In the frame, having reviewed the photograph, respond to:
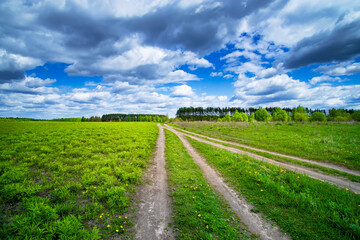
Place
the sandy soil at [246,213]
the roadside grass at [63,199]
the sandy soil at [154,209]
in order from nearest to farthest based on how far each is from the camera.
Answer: the roadside grass at [63,199], the sandy soil at [154,209], the sandy soil at [246,213]

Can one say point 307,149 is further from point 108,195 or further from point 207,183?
point 108,195

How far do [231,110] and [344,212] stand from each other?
152 meters

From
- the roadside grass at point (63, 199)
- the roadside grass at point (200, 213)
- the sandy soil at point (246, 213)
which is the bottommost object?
the sandy soil at point (246, 213)

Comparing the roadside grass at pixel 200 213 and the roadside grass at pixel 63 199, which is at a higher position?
the roadside grass at pixel 63 199

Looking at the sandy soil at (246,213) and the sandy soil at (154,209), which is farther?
the sandy soil at (246,213)

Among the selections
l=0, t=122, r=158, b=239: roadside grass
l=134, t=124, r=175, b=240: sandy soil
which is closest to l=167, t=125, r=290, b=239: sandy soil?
l=134, t=124, r=175, b=240: sandy soil

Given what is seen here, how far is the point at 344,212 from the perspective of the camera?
18.0 ft

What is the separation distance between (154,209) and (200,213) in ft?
6.21

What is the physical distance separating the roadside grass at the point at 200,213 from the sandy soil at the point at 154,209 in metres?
0.33

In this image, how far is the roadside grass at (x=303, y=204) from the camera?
4.79 metres

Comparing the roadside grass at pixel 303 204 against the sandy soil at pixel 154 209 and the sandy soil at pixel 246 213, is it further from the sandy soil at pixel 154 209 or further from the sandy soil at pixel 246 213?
the sandy soil at pixel 154 209

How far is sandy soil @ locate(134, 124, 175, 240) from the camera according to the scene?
15.1 feet

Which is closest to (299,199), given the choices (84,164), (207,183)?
(207,183)

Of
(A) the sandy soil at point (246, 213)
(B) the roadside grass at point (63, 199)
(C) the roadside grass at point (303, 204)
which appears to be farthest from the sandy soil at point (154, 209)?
(C) the roadside grass at point (303, 204)
